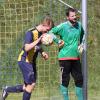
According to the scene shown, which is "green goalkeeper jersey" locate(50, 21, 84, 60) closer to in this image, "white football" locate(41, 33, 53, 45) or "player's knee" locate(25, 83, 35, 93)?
"white football" locate(41, 33, 53, 45)

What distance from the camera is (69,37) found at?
8969 millimetres

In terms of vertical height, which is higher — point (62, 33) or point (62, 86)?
point (62, 33)

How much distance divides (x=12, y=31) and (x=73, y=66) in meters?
2.37

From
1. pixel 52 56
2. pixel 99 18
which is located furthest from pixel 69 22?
pixel 99 18

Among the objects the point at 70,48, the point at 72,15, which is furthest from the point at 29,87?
the point at 72,15

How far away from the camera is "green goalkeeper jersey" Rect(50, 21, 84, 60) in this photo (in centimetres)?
898

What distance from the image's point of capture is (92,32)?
11469 mm

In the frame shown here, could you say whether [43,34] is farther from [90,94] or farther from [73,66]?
[90,94]

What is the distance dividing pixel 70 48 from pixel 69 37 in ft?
0.65

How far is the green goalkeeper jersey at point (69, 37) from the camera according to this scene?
354 inches

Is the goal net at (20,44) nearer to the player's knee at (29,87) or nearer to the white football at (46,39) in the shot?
the player's knee at (29,87)

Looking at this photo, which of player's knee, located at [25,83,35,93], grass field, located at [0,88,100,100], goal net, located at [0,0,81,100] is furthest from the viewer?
goal net, located at [0,0,81,100]

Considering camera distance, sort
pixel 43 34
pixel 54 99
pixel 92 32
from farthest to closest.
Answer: pixel 92 32, pixel 54 99, pixel 43 34

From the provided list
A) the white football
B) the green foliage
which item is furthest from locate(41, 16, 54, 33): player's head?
the green foliage
